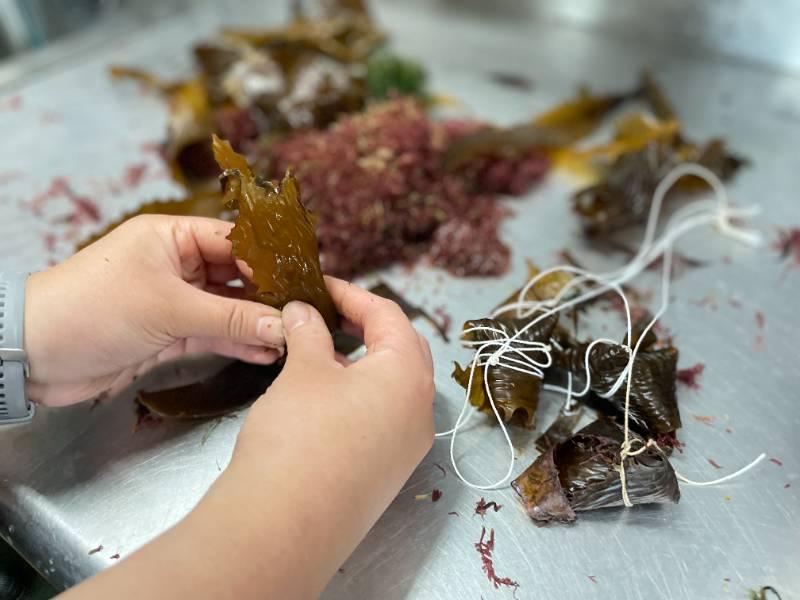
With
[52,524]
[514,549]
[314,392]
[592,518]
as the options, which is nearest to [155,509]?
[52,524]

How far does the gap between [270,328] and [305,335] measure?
3.5 inches

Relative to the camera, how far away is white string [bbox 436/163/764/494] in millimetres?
1201

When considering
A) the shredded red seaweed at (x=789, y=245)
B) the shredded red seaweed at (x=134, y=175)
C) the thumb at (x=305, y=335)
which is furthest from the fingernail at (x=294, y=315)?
the shredded red seaweed at (x=789, y=245)

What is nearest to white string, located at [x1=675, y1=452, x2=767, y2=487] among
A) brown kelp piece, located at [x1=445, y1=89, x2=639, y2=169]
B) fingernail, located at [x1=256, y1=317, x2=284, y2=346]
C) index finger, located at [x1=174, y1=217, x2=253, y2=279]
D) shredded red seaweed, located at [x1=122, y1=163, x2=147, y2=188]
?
fingernail, located at [x1=256, y1=317, x2=284, y2=346]

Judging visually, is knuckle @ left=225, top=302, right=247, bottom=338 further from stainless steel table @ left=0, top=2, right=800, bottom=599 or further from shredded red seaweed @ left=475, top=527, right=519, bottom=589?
shredded red seaweed @ left=475, top=527, right=519, bottom=589

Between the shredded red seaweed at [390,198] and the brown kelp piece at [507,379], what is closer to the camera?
the brown kelp piece at [507,379]

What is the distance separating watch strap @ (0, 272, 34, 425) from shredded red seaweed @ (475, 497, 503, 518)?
0.85m

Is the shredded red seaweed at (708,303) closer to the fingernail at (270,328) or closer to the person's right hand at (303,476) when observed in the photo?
the person's right hand at (303,476)

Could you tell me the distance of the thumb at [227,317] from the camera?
1089 millimetres

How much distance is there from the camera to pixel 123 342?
110 centimetres

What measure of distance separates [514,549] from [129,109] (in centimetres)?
206

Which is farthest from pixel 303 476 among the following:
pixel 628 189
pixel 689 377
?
pixel 628 189

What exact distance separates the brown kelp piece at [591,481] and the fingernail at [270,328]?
0.53 meters

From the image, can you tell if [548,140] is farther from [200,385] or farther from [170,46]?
[170,46]
